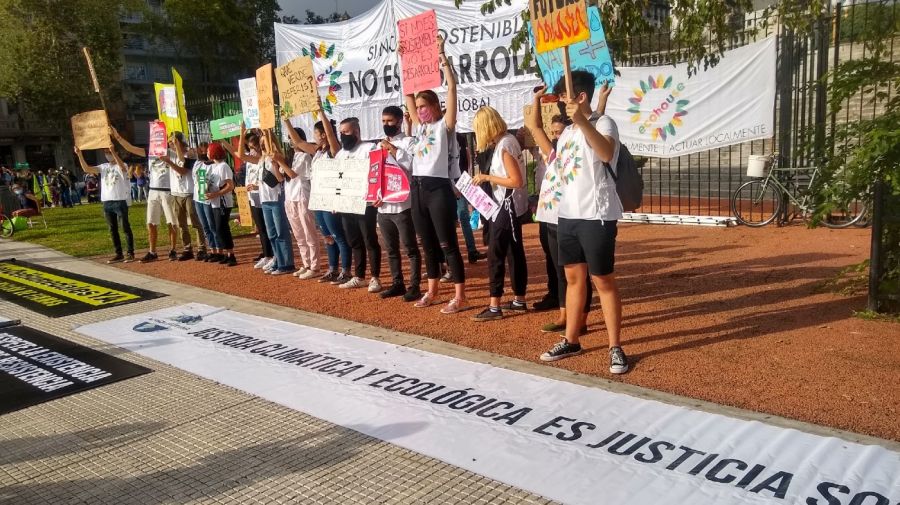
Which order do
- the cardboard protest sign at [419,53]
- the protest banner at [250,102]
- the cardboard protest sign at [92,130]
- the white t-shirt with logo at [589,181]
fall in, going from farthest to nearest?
the cardboard protest sign at [92,130] → the protest banner at [250,102] → the cardboard protest sign at [419,53] → the white t-shirt with logo at [589,181]

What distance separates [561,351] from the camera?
4988 millimetres

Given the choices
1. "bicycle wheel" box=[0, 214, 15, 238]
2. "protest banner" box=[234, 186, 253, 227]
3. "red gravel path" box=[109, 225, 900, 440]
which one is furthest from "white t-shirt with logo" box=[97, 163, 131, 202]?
"bicycle wheel" box=[0, 214, 15, 238]

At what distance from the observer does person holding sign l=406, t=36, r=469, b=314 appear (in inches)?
244

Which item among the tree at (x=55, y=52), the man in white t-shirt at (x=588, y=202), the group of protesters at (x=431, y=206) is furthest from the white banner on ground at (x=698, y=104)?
the tree at (x=55, y=52)

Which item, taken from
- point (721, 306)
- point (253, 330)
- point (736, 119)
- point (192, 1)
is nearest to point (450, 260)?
point (253, 330)

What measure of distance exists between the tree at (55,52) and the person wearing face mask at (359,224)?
33.7m

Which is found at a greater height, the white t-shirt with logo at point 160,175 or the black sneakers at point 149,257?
the white t-shirt with logo at point 160,175

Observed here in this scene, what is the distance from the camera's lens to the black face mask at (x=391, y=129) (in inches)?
270

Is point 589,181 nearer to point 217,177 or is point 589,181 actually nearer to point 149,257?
point 217,177

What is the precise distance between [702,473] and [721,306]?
3.29 m

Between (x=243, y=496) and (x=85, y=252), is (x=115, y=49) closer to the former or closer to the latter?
(x=85, y=252)

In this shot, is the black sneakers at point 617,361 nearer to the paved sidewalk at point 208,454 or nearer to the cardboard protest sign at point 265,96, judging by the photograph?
the paved sidewalk at point 208,454

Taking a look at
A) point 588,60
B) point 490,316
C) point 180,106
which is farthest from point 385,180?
point 180,106

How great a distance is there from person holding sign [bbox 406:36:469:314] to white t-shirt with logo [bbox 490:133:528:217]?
473 millimetres
